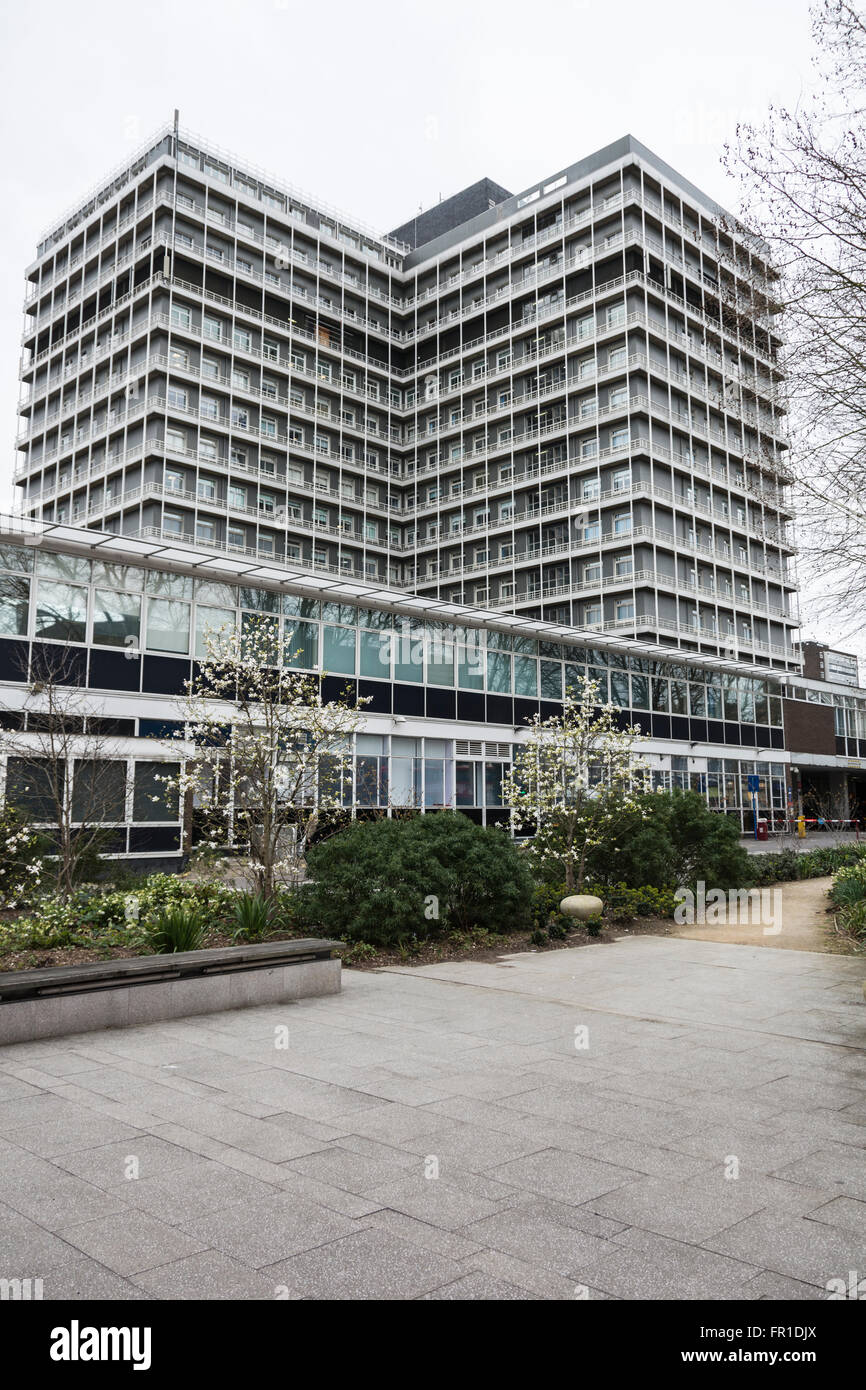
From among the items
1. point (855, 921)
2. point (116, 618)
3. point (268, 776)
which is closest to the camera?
point (268, 776)

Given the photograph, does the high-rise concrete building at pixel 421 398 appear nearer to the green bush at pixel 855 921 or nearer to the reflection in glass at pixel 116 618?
the reflection in glass at pixel 116 618

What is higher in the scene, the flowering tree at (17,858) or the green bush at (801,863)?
the flowering tree at (17,858)

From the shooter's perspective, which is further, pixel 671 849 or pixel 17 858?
pixel 671 849

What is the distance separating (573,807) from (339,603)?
14.7 m

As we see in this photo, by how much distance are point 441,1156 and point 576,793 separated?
40.4 feet

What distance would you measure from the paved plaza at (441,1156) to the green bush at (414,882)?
11.2ft

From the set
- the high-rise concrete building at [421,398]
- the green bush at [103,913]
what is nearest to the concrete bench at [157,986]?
the green bush at [103,913]

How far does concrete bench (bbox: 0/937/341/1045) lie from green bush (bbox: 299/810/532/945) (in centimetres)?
227

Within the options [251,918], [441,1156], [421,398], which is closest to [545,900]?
[251,918]

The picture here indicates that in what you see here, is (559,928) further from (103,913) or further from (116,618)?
(116,618)

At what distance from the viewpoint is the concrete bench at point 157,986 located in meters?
7.57

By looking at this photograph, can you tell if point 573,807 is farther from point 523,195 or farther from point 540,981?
point 523,195

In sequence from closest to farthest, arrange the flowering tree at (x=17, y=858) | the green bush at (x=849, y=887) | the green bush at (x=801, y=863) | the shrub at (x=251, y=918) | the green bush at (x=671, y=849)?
1. the shrub at (x=251, y=918)
2. the flowering tree at (x=17, y=858)
3. the green bush at (x=849, y=887)
4. the green bush at (x=671, y=849)
5. the green bush at (x=801, y=863)

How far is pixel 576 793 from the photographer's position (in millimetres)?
16953
